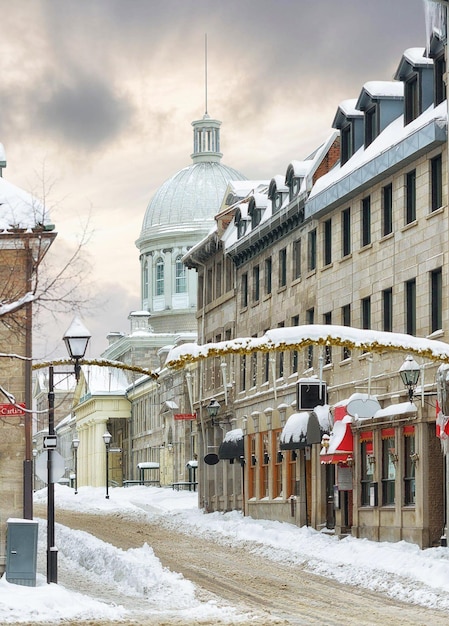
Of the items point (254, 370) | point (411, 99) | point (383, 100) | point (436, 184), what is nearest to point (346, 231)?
point (383, 100)

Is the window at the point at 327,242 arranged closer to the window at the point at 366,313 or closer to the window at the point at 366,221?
the window at the point at 366,221

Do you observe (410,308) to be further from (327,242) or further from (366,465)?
(327,242)

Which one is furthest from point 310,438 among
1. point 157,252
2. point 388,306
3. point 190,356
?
point 157,252

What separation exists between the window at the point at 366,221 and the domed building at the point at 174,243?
86.7 meters

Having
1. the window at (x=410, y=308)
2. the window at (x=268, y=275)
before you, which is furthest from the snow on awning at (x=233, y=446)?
the window at (x=410, y=308)

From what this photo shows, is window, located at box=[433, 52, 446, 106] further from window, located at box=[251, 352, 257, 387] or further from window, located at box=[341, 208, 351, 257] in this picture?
window, located at box=[251, 352, 257, 387]

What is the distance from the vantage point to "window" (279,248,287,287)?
54.6m

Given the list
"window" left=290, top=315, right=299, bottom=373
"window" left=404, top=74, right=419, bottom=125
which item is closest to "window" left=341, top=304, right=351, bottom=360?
"window" left=290, top=315, right=299, bottom=373

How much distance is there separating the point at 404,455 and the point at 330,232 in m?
11.5

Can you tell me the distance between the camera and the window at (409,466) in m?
38.2

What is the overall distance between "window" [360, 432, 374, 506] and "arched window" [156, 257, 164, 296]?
97.9 meters

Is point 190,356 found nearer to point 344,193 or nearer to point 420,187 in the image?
point 420,187

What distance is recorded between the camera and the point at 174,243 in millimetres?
140125

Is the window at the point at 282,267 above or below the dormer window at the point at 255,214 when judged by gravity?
below
